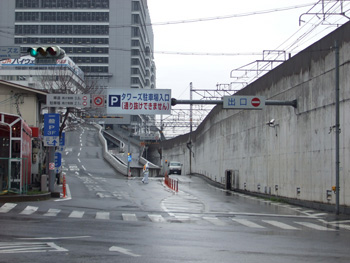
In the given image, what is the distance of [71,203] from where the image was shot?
998 inches

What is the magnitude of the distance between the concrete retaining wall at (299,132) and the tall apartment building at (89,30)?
360 feet

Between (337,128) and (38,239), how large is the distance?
14799 millimetres

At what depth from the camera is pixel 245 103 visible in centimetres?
2769

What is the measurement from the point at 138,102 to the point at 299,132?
940cm

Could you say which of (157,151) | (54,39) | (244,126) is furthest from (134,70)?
(244,126)

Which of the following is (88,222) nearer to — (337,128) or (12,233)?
(12,233)

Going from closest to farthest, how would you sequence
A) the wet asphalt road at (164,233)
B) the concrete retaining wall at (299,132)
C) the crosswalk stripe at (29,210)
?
the wet asphalt road at (164,233), the crosswalk stripe at (29,210), the concrete retaining wall at (299,132)

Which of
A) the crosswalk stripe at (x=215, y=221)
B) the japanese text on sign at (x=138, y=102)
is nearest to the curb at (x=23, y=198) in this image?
the japanese text on sign at (x=138, y=102)

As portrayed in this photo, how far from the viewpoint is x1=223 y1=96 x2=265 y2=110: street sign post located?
27.5 m

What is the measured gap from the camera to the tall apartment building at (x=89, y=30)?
14750cm

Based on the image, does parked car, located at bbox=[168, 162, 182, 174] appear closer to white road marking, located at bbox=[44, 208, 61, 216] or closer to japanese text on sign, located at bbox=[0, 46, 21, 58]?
white road marking, located at bbox=[44, 208, 61, 216]

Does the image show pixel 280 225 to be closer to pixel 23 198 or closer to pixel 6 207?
pixel 6 207

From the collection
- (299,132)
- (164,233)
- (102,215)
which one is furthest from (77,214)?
(299,132)

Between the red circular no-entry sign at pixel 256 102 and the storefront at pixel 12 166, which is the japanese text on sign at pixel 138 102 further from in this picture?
the storefront at pixel 12 166
